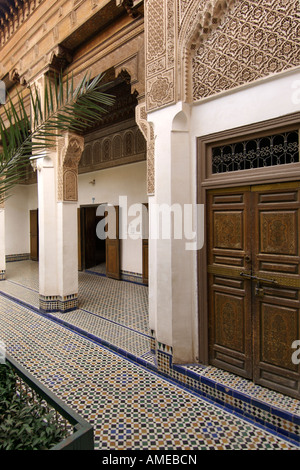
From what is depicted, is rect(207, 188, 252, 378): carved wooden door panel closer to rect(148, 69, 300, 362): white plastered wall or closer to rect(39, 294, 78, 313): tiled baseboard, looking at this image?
rect(148, 69, 300, 362): white plastered wall

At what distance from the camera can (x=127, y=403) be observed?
177 centimetres

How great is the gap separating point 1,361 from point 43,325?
175 centimetres

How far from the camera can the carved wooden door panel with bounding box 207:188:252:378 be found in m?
1.80

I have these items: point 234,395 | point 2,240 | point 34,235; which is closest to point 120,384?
point 234,395

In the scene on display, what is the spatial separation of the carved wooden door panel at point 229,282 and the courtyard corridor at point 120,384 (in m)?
0.16

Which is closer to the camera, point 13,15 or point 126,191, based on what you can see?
point 13,15

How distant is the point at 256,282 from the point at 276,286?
0.12m

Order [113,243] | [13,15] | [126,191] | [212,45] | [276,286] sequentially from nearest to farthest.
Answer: [276,286]
[212,45]
[13,15]
[126,191]
[113,243]

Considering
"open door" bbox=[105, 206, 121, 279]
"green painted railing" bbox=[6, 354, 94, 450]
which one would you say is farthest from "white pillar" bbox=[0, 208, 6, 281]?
"green painted railing" bbox=[6, 354, 94, 450]

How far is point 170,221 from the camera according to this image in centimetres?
198

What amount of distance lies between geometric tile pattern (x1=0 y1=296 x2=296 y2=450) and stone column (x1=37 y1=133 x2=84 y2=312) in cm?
77

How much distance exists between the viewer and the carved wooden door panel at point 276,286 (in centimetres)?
160

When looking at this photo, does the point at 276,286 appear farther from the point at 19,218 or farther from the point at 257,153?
the point at 19,218

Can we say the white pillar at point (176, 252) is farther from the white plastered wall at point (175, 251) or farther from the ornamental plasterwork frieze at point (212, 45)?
the ornamental plasterwork frieze at point (212, 45)
